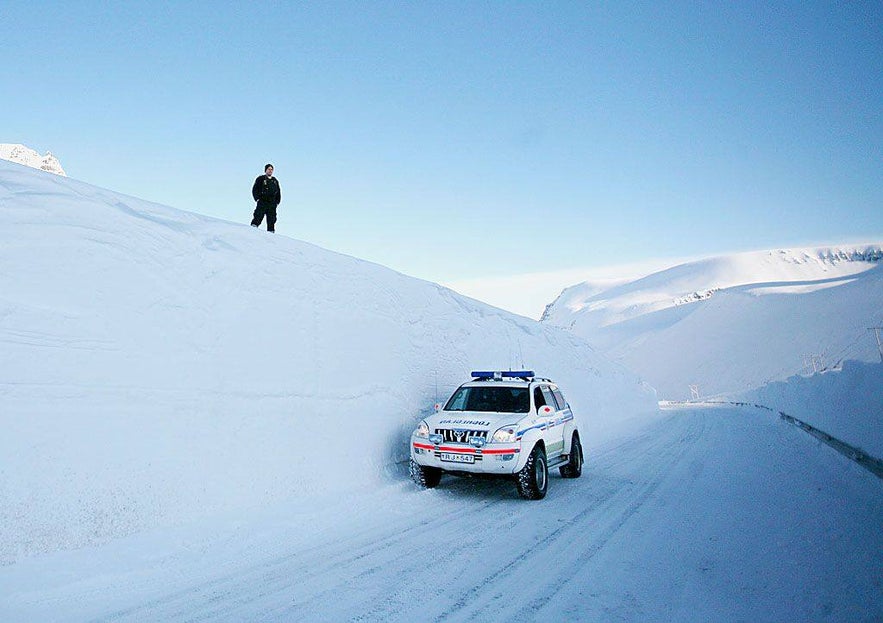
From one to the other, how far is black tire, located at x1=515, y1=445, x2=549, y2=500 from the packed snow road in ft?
0.58

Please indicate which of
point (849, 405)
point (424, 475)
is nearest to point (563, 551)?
point (424, 475)

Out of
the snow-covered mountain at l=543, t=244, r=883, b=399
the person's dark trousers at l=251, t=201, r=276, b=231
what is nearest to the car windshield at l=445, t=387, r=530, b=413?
the person's dark trousers at l=251, t=201, r=276, b=231

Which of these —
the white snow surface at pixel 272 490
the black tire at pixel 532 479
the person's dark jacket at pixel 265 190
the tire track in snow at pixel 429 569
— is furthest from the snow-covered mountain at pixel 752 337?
the person's dark jacket at pixel 265 190

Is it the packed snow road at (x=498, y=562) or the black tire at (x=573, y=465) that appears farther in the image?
the black tire at (x=573, y=465)

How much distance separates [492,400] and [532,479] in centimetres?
181

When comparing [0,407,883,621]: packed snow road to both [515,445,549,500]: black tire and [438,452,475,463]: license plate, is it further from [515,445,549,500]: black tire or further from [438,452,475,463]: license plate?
[438,452,475,463]: license plate

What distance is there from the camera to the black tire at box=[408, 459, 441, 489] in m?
8.72

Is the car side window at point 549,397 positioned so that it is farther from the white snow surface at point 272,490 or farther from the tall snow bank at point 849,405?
the tall snow bank at point 849,405

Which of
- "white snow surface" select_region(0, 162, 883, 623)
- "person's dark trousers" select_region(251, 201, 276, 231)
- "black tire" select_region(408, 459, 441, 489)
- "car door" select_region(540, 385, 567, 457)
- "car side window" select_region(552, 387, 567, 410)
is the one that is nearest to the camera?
"white snow surface" select_region(0, 162, 883, 623)

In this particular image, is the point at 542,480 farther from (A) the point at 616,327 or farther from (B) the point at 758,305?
(A) the point at 616,327

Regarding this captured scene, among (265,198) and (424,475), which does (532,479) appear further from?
(265,198)

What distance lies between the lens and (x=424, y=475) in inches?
344

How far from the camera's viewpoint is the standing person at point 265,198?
37.7ft

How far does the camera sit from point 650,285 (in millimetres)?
199875
